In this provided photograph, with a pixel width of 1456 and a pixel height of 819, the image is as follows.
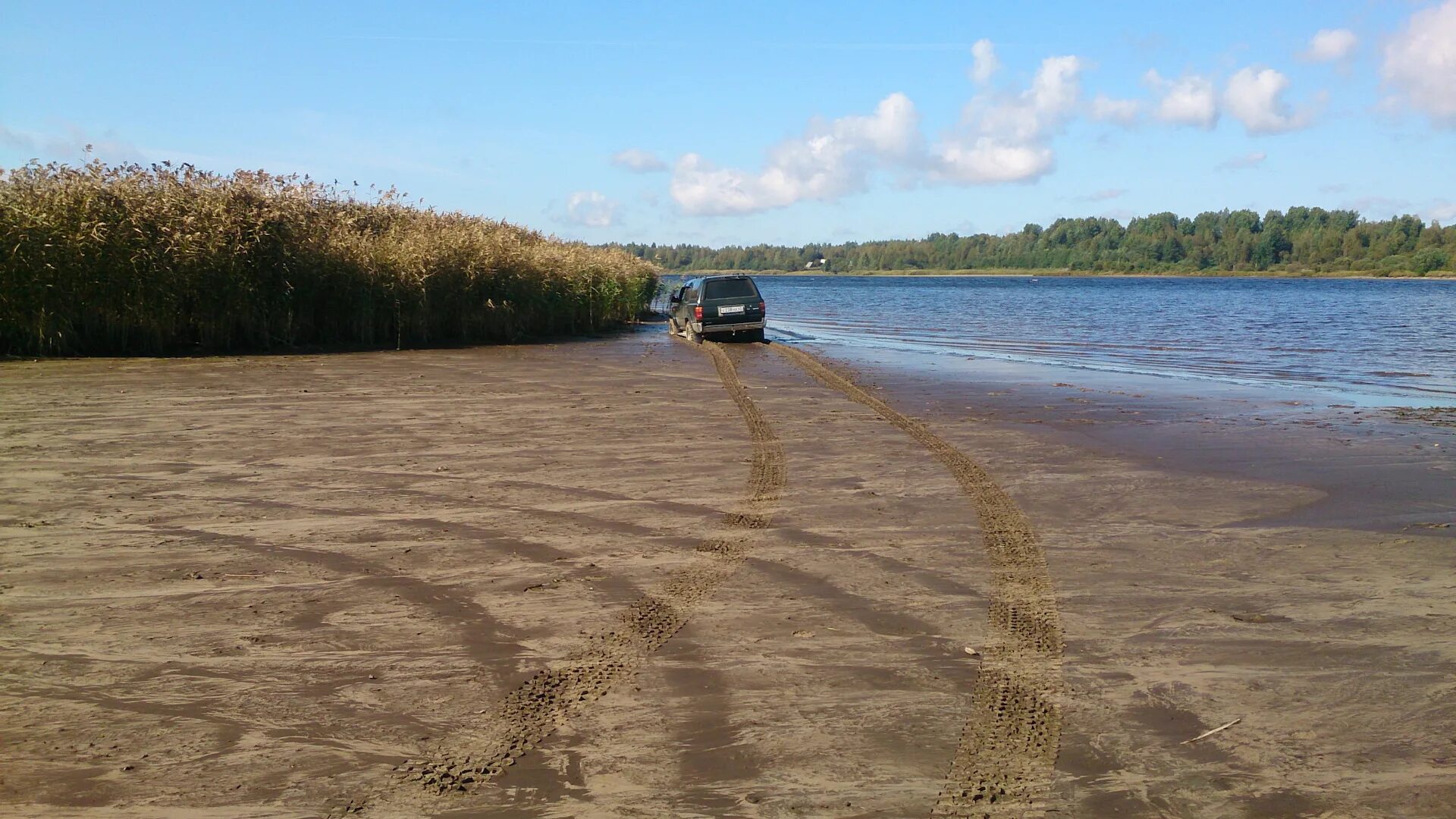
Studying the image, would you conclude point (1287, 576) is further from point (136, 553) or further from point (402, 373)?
point (402, 373)

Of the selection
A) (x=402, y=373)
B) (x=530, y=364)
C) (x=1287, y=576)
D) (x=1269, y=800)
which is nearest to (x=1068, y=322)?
(x=530, y=364)

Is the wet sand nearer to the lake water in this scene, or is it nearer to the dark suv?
the lake water

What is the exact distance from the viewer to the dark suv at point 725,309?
29031mm

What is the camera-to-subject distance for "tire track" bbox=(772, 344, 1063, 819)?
3.96 metres

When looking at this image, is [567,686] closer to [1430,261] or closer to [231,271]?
[231,271]

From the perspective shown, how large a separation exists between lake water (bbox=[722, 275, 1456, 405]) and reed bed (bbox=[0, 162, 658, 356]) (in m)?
10.3

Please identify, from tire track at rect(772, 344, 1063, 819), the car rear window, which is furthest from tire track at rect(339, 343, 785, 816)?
the car rear window

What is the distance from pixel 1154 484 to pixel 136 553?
27.2 ft

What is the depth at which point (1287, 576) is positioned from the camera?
22.7 ft

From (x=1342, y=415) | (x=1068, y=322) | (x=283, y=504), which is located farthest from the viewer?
(x=1068, y=322)

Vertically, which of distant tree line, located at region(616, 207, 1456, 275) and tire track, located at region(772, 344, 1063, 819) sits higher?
distant tree line, located at region(616, 207, 1456, 275)

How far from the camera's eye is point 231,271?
23188 mm

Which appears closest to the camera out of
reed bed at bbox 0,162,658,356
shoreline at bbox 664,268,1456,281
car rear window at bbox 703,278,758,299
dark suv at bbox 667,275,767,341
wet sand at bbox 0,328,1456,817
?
wet sand at bbox 0,328,1456,817

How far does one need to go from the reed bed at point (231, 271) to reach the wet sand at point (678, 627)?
37.0ft
